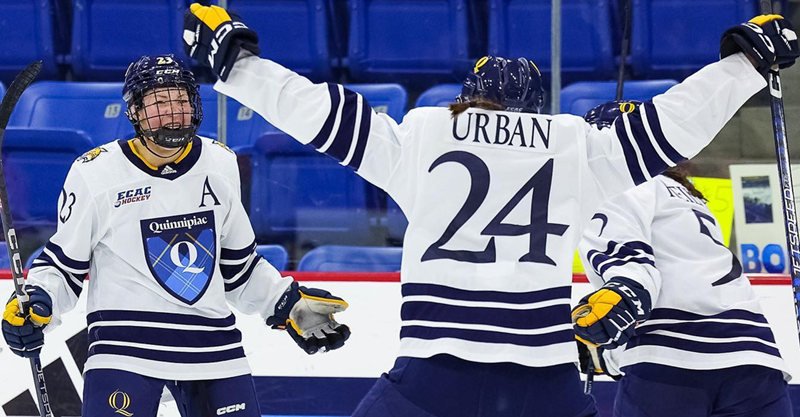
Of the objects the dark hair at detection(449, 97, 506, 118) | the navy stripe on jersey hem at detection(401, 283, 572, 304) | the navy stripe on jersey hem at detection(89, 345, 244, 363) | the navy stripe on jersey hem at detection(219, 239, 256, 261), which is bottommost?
the navy stripe on jersey hem at detection(89, 345, 244, 363)

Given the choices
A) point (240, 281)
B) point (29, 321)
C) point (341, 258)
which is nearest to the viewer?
point (29, 321)

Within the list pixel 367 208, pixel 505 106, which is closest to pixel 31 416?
pixel 367 208

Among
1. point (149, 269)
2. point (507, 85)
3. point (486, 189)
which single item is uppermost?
point (507, 85)

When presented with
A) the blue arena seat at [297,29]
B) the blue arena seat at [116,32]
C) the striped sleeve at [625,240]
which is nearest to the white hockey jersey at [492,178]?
the striped sleeve at [625,240]

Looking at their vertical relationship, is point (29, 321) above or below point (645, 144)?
below

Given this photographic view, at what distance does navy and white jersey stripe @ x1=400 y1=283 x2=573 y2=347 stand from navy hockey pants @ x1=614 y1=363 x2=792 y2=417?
23.2 inches

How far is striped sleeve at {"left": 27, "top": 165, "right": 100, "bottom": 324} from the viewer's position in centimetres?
253

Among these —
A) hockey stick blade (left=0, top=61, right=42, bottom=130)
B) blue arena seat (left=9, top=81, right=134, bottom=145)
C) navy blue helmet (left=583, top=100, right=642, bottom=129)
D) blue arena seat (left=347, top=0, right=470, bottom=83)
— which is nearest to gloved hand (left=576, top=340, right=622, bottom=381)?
navy blue helmet (left=583, top=100, right=642, bottom=129)

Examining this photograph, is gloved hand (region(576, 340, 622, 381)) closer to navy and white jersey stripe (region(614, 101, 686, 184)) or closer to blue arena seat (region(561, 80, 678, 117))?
navy and white jersey stripe (region(614, 101, 686, 184))

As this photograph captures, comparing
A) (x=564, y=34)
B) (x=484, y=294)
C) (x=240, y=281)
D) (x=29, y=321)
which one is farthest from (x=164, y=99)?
(x=564, y=34)

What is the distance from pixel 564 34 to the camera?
4.51 meters

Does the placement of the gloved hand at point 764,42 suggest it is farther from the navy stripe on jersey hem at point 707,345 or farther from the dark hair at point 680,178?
the navy stripe on jersey hem at point 707,345

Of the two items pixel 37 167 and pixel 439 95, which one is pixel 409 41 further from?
pixel 37 167

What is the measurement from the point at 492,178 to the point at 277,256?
179cm
